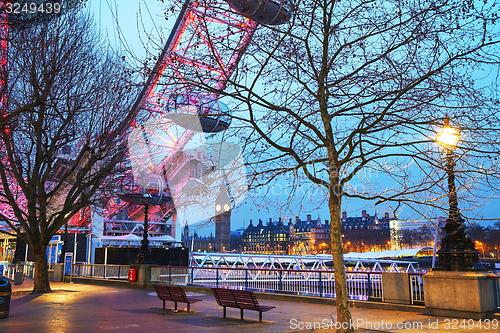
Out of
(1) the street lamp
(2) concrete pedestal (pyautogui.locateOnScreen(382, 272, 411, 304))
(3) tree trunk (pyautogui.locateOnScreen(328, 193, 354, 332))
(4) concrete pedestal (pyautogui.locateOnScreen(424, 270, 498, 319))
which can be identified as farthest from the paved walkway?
(1) the street lamp

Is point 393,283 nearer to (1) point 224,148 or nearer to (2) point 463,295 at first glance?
(2) point 463,295

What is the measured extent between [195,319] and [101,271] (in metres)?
19.3

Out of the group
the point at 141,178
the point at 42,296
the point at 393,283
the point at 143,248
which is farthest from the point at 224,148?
the point at 141,178

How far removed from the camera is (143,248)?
25.8 metres

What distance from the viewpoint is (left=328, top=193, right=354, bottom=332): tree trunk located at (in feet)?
31.9

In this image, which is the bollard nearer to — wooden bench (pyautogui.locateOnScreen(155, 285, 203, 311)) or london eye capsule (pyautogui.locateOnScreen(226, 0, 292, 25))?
wooden bench (pyautogui.locateOnScreen(155, 285, 203, 311))

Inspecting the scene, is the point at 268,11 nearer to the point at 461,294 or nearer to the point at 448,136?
the point at 448,136

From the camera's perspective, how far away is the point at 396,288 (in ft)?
46.2

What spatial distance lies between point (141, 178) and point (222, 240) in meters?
142

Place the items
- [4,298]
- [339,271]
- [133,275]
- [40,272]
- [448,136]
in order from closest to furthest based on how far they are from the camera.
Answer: [339,271], [448,136], [4,298], [40,272], [133,275]

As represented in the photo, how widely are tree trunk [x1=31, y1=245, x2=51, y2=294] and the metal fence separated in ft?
20.3

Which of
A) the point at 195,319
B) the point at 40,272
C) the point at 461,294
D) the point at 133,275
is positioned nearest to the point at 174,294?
the point at 195,319

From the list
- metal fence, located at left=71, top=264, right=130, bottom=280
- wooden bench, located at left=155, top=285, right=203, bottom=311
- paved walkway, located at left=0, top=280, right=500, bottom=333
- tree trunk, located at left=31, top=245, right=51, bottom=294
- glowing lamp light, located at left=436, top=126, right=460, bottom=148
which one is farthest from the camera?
metal fence, located at left=71, top=264, right=130, bottom=280

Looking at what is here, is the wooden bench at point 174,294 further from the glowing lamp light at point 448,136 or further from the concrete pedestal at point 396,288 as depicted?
the glowing lamp light at point 448,136
